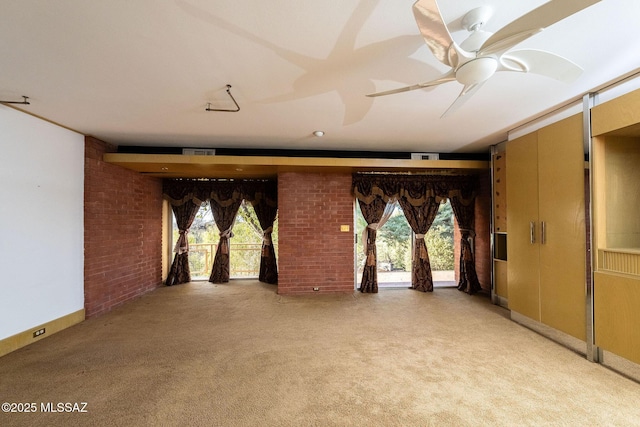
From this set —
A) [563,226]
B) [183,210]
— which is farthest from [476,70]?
[183,210]

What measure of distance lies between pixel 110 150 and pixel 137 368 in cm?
303

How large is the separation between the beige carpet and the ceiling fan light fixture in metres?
2.04

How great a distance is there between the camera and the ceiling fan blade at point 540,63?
1.35 metres

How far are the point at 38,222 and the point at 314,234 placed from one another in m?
3.31

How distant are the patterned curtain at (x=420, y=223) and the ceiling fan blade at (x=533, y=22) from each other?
11.2 ft

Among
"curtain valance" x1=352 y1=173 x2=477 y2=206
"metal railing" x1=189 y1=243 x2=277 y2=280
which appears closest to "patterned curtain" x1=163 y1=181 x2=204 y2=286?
"metal railing" x1=189 y1=243 x2=277 y2=280

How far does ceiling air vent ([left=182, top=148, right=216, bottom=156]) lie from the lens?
366cm

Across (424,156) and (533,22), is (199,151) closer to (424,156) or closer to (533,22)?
(424,156)

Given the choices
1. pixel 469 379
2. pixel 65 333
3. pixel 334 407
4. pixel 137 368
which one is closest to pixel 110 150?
pixel 65 333

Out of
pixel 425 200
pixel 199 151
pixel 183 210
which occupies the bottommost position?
pixel 183 210

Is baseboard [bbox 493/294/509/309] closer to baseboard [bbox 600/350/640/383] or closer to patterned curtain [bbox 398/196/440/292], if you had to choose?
patterned curtain [bbox 398/196/440/292]

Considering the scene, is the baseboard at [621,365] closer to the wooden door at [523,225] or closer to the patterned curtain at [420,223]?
the wooden door at [523,225]

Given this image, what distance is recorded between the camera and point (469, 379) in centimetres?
196

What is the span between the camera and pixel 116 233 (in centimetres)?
371
